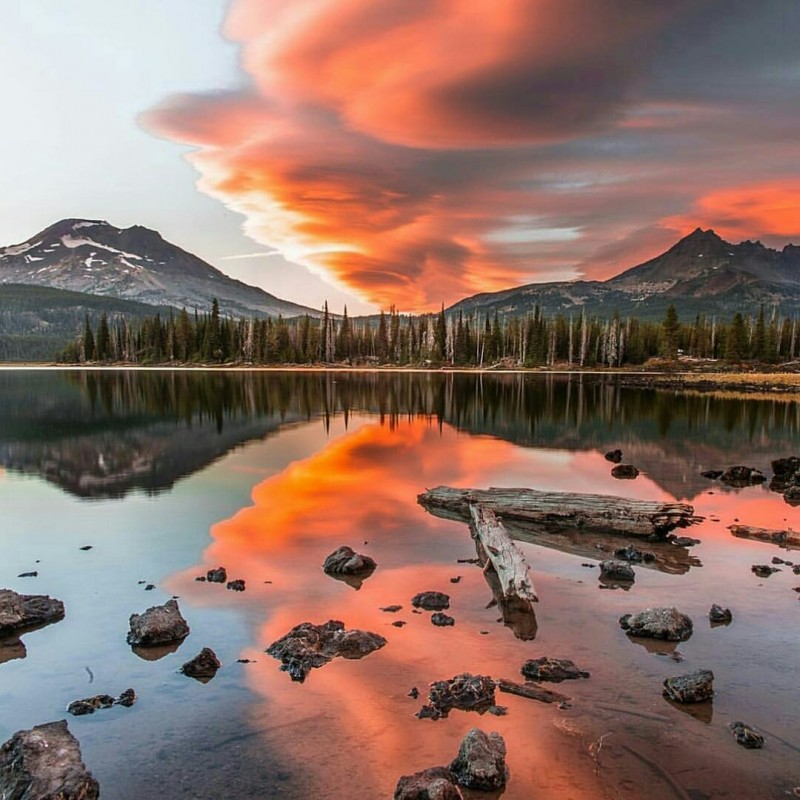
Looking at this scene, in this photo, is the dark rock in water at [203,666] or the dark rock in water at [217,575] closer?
the dark rock in water at [203,666]

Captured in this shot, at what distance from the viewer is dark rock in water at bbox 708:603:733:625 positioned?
14630 millimetres

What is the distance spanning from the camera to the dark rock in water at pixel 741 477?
31688 mm

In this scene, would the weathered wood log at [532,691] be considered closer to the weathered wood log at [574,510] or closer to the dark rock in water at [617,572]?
the dark rock in water at [617,572]

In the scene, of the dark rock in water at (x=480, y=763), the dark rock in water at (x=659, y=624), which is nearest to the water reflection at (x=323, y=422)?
the dark rock in water at (x=659, y=624)

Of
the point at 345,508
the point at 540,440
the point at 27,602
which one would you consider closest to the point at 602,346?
the point at 540,440

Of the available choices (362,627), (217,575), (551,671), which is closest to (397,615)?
(362,627)

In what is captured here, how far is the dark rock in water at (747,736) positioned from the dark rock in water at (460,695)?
3906mm

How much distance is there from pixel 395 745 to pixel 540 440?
4007 centimetres

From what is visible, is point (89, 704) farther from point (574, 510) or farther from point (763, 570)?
point (763, 570)

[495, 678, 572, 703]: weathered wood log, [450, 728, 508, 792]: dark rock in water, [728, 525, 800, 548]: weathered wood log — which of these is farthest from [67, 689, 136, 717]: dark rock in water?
[728, 525, 800, 548]: weathered wood log

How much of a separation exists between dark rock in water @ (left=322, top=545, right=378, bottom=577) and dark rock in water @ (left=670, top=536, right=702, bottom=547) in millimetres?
10179

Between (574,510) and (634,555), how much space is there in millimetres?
3543

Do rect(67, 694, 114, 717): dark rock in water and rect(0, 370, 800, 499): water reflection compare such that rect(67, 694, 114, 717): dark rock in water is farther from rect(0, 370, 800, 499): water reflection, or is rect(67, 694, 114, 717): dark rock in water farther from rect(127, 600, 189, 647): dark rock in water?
rect(0, 370, 800, 499): water reflection

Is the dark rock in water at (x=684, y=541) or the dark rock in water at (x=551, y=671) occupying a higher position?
the dark rock in water at (x=551, y=671)
